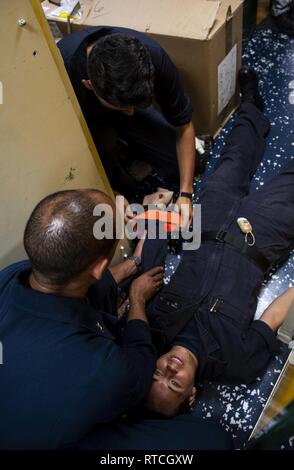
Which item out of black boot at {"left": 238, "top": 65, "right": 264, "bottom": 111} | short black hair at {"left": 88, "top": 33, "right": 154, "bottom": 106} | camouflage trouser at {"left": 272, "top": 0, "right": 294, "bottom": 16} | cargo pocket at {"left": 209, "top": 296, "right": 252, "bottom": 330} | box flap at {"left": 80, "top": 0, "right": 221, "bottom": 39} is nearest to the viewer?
short black hair at {"left": 88, "top": 33, "right": 154, "bottom": 106}

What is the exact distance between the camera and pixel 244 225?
4.28ft

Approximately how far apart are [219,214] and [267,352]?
51 cm

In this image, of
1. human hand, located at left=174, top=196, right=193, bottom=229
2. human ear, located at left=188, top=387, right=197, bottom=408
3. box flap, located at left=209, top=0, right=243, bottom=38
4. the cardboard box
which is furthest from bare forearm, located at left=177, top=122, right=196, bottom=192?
human ear, located at left=188, top=387, right=197, bottom=408

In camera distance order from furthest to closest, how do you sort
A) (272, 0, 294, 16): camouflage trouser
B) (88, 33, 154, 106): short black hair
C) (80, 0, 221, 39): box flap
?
1. (272, 0, 294, 16): camouflage trouser
2. (80, 0, 221, 39): box flap
3. (88, 33, 154, 106): short black hair

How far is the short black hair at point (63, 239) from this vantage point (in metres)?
0.78

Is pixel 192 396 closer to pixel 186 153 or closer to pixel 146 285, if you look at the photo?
pixel 146 285

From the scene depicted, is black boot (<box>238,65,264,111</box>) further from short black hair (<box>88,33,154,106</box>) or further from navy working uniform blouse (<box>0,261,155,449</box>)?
navy working uniform blouse (<box>0,261,155,449</box>)

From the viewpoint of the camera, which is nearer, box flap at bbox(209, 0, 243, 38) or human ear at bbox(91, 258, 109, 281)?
human ear at bbox(91, 258, 109, 281)

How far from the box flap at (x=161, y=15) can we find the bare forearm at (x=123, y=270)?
86 centimetres

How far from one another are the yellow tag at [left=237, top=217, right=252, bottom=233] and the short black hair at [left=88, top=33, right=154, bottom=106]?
20.8 inches

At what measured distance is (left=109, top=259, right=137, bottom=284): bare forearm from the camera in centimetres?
140

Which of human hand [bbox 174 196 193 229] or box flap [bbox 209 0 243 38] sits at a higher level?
box flap [bbox 209 0 243 38]

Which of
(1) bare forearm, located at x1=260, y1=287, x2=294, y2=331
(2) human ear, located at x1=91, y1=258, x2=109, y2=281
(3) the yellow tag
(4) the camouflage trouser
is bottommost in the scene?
(1) bare forearm, located at x1=260, y1=287, x2=294, y2=331
